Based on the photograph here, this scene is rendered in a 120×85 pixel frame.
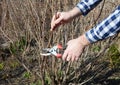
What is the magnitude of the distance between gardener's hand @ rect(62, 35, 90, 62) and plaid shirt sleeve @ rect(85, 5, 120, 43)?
38 millimetres

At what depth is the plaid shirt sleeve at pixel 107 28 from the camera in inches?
79.6

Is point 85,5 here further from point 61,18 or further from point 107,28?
point 107,28

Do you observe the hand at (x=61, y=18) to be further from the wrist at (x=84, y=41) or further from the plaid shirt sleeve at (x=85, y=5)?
the wrist at (x=84, y=41)

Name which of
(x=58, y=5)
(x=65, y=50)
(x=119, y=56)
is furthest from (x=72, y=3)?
(x=65, y=50)

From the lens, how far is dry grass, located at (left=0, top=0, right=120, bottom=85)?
3939mm

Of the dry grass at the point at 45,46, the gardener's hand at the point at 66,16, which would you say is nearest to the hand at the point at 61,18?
the gardener's hand at the point at 66,16

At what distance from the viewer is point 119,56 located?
5.28 m

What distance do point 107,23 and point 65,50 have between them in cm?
32

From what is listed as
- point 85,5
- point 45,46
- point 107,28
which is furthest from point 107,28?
point 45,46

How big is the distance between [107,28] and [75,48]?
0.23m

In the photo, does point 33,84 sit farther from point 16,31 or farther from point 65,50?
point 65,50

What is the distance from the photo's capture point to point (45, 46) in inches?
155

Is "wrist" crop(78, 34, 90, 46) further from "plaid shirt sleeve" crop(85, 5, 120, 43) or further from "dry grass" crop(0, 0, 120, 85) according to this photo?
"dry grass" crop(0, 0, 120, 85)

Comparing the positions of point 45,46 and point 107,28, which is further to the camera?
point 45,46
